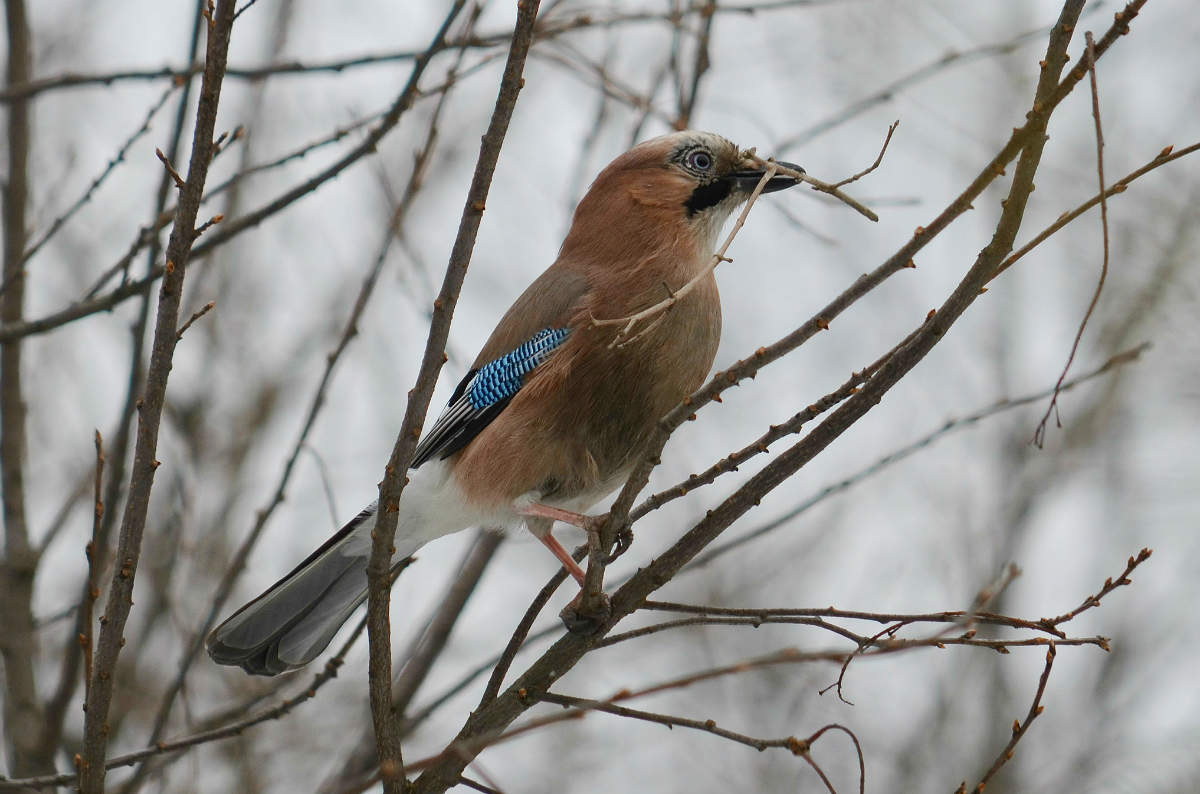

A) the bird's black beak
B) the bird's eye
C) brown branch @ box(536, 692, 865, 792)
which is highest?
the bird's eye

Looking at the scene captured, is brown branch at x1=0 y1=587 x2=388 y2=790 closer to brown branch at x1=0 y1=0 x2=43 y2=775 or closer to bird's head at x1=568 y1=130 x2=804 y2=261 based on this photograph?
brown branch at x1=0 y1=0 x2=43 y2=775

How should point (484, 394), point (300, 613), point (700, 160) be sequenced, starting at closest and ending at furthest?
point (300, 613), point (484, 394), point (700, 160)

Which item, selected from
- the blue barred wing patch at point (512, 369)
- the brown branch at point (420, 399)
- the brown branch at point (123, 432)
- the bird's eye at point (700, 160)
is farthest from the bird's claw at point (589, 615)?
the bird's eye at point (700, 160)

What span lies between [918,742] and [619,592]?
617 centimetres

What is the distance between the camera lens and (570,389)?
430 centimetres

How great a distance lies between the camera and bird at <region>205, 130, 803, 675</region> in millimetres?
4285

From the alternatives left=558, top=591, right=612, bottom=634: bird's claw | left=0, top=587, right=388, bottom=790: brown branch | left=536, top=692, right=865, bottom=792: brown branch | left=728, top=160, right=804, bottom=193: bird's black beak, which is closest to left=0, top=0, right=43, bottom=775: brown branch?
left=0, top=587, right=388, bottom=790: brown branch

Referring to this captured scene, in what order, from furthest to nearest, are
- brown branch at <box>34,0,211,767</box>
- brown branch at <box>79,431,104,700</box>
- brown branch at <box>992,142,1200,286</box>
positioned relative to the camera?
1. brown branch at <box>34,0,211,767</box>
2. brown branch at <box>79,431,104,700</box>
3. brown branch at <box>992,142,1200,286</box>

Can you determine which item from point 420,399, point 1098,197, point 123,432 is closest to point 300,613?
point 123,432

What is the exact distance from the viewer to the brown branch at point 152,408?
8.77 feet

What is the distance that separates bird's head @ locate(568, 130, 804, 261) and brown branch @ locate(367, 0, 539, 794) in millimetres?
2039

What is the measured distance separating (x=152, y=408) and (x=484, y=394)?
1967 millimetres

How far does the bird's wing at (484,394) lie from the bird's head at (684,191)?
651 millimetres

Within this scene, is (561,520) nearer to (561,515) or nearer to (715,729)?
(561,515)
